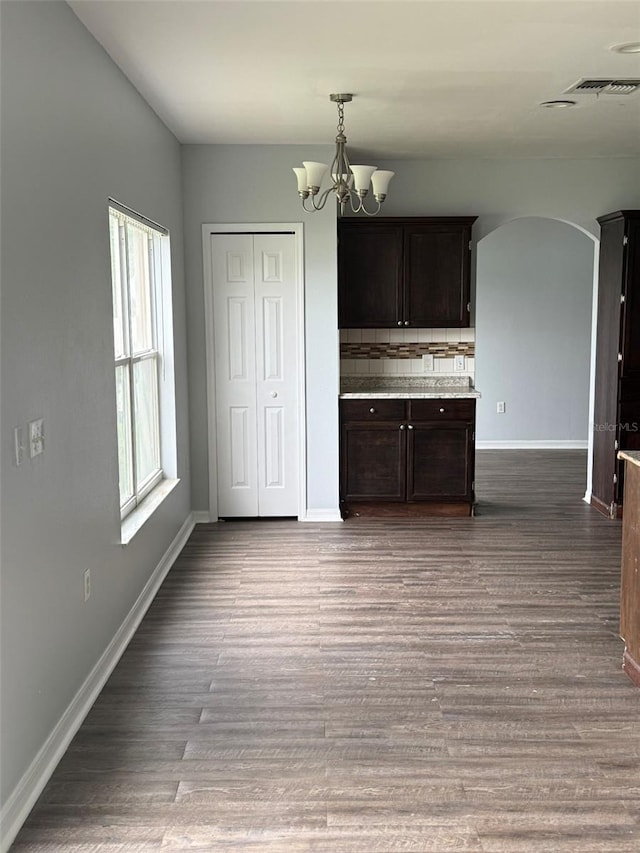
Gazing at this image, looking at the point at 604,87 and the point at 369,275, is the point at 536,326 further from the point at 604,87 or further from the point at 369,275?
the point at 604,87

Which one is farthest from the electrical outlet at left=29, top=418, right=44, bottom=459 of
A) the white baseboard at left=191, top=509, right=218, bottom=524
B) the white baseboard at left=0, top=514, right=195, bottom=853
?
the white baseboard at left=191, top=509, right=218, bottom=524

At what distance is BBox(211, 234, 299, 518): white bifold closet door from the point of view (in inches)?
233

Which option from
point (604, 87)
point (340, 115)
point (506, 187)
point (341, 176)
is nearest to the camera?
→ point (604, 87)

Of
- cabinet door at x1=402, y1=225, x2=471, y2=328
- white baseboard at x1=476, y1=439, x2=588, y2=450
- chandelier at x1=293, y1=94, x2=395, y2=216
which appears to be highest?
chandelier at x1=293, y1=94, x2=395, y2=216

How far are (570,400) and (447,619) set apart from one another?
209 inches

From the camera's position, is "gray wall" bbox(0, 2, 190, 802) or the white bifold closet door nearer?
"gray wall" bbox(0, 2, 190, 802)

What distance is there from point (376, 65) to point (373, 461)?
3025 mm

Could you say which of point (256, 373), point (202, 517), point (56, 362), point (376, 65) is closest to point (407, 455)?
point (256, 373)

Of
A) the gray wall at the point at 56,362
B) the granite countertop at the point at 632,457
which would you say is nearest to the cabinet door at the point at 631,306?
the granite countertop at the point at 632,457

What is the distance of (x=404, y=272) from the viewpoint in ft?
20.4

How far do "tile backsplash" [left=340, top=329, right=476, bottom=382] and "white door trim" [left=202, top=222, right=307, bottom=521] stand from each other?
764 millimetres

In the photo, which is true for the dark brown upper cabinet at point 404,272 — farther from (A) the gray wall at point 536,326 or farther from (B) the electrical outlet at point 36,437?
(B) the electrical outlet at point 36,437

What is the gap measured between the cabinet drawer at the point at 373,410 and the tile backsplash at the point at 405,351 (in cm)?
63

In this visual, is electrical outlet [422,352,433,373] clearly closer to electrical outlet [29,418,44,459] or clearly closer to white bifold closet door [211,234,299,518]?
white bifold closet door [211,234,299,518]
